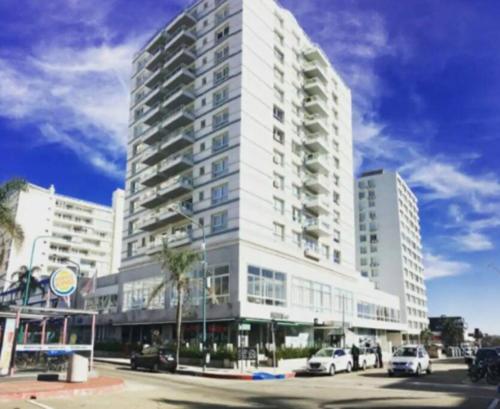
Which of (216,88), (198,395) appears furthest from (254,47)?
(198,395)

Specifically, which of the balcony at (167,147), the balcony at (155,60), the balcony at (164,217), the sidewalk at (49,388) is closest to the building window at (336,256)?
the balcony at (164,217)

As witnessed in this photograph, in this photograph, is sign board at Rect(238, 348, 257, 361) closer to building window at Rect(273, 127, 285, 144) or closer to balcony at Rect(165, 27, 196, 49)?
building window at Rect(273, 127, 285, 144)

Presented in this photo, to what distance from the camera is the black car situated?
30922 millimetres

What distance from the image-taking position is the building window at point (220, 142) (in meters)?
46.8

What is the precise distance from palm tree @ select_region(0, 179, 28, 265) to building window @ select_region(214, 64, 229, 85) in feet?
85.9

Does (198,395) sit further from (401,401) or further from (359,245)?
(359,245)

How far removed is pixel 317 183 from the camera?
55281mm

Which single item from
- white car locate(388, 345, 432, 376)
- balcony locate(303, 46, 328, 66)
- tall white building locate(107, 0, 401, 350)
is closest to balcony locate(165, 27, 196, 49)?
tall white building locate(107, 0, 401, 350)

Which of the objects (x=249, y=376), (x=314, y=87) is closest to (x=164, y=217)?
(x=314, y=87)

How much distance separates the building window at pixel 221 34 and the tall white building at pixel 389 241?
68172 millimetres

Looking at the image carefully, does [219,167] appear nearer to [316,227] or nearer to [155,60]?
[316,227]

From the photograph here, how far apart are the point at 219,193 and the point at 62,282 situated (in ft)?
71.2

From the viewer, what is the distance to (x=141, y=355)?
107 ft

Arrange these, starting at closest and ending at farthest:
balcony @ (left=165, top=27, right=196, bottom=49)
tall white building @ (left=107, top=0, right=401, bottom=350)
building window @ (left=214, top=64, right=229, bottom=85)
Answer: tall white building @ (left=107, top=0, right=401, bottom=350), building window @ (left=214, top=64, right=229, bottom=85), balcony @ (left=165, top=27, right=196, bottom=49)
